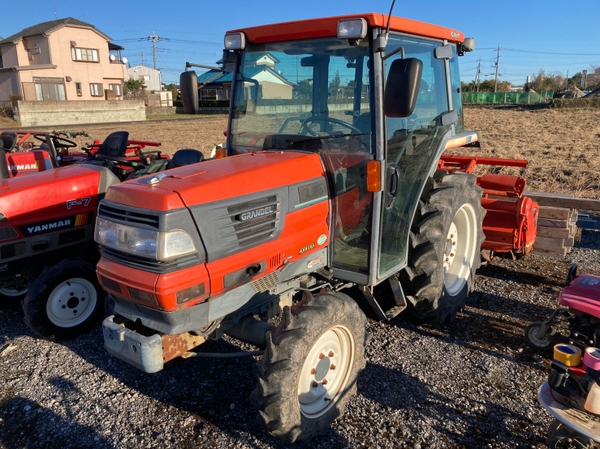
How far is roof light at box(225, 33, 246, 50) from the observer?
11.8 feet

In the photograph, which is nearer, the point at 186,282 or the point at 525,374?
the point at 186,282

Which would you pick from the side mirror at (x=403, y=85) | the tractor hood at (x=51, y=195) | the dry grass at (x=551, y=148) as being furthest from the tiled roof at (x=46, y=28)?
the side mirror at (x=403, y=85)

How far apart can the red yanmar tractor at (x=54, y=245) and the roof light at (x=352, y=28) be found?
1.74 m

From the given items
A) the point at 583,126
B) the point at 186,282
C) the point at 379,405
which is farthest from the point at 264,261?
the point at 583,126

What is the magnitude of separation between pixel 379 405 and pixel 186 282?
1540mm

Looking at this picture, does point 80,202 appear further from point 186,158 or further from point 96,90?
point 96,90

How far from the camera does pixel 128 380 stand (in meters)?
3.67

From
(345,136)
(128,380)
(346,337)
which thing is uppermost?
(345,136)

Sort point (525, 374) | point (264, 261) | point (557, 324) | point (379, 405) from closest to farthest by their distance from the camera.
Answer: point (264, 261) → point (379, 405) → point (525, 374) → point (557, 324)

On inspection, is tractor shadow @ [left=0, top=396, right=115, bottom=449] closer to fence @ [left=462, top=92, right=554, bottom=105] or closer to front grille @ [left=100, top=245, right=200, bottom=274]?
front grille @ [left=100, top=245, right=200, bottom=274]

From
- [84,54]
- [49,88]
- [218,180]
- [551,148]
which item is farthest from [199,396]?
[84,54]

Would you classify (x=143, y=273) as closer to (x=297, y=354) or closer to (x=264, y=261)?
(x=264, y=261)

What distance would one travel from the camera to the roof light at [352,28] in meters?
3.01

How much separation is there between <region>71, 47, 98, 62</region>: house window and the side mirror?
137ft
